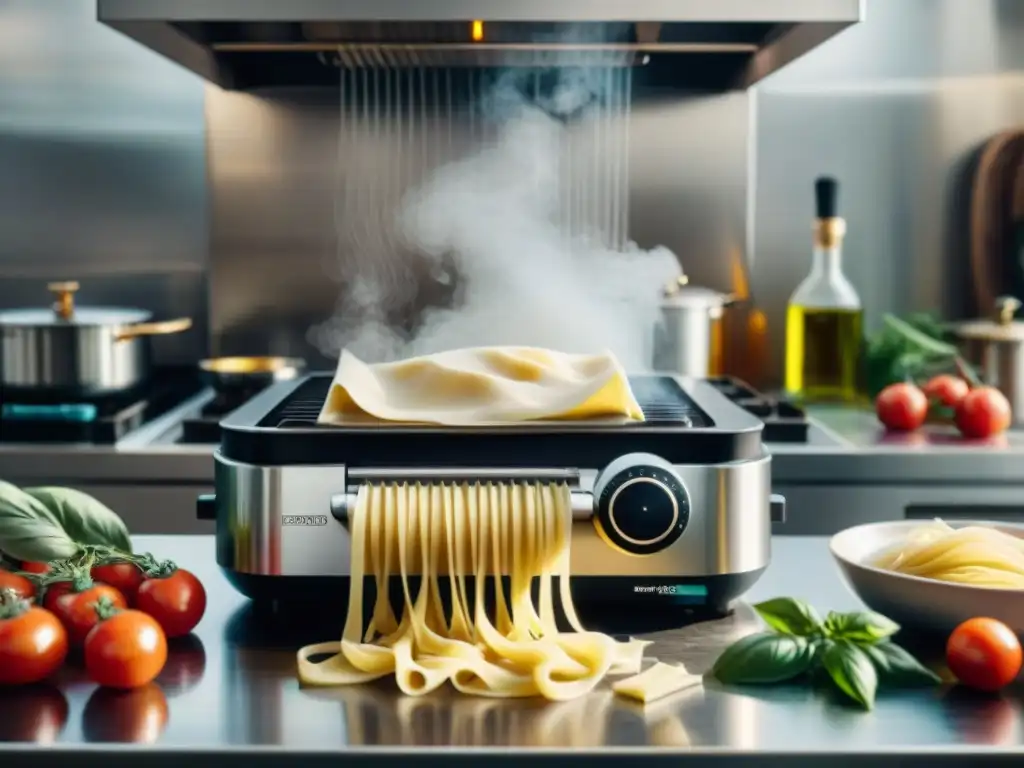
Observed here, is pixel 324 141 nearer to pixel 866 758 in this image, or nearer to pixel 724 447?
pixel 724 447

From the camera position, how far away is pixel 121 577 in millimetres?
1172

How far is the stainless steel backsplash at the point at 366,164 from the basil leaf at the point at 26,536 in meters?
1.59

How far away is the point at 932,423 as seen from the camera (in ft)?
8.13

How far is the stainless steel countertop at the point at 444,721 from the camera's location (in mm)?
907

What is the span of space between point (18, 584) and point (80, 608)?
66mm

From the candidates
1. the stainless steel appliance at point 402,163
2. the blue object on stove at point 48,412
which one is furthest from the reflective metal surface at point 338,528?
the stainless steel appliance at point 402,163

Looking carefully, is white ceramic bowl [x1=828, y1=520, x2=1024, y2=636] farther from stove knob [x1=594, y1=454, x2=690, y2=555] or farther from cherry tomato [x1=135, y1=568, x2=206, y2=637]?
cherry tomato [x1=135, y1=568, x2=206, y2=637]

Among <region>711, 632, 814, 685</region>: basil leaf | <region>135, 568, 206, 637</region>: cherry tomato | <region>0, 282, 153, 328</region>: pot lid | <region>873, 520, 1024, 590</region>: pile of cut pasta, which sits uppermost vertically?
<region>0, 282, 153, 328</region>: pot lid

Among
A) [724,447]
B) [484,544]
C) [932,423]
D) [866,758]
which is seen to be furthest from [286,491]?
[932,423]

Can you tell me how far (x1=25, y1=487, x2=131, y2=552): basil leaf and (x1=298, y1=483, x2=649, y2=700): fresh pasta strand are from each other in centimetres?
28

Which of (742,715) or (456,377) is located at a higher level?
(456,377)

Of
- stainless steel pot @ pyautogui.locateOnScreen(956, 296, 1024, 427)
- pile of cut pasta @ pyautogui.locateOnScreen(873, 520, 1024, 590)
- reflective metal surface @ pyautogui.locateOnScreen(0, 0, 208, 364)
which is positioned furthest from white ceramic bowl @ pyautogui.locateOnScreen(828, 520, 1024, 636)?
reflective metal surface @ pyautogui.locateOnScreen(0, 0, 208, 364)

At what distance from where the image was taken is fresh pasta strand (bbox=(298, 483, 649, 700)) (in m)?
1.10

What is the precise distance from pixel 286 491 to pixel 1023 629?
0.61 metres
